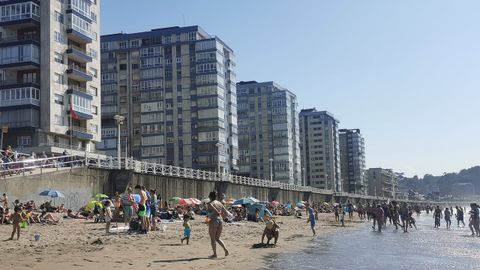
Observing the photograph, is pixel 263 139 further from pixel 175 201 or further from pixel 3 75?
pixel 175 201

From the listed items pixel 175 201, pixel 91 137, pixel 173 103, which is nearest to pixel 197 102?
pixel 173 103

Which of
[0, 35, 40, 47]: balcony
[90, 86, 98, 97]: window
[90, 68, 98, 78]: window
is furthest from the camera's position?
[90, 68, 98, 78]: window

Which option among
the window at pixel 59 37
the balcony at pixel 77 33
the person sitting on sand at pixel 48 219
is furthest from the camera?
the balcony at pixel 77 33

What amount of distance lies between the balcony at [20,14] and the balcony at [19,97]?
753 cm

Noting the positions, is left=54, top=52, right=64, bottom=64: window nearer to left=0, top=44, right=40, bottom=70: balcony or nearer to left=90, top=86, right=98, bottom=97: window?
left=0, top=44, right=40, bottom=70: balcony

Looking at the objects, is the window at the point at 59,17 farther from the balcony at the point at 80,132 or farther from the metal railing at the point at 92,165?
the metal railing at the point at 92,165

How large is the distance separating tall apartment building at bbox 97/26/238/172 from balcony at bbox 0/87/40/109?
3807 centimetres

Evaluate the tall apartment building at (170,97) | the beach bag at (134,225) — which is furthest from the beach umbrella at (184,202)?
the tall apartment building at (170,97)

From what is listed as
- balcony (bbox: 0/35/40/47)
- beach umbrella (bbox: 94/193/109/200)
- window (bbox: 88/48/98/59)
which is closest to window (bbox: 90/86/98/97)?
window (bbox: 88/48/98/59)

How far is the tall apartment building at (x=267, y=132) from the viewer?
133 m

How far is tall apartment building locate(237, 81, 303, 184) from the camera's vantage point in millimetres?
132750

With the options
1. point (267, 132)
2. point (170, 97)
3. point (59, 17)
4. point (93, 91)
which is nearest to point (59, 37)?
point (59, 17)

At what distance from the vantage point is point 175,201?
147 feet

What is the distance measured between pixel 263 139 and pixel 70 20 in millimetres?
78331
